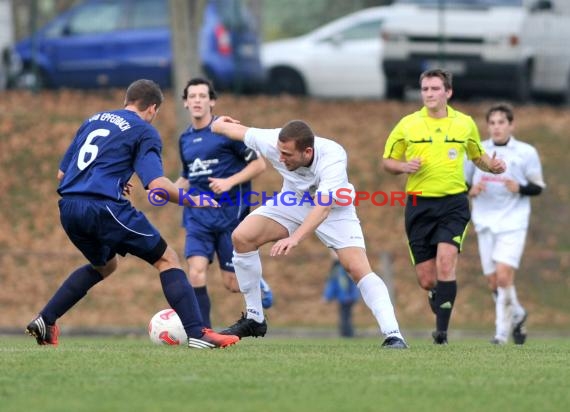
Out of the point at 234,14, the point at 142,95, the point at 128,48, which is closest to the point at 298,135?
the point at 142,95

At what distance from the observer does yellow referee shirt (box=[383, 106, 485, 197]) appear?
10.8 m

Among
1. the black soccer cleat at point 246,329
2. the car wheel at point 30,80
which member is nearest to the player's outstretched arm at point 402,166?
the black soccer cleat at point 246,329

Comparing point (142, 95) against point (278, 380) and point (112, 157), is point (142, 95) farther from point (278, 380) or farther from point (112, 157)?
point (278, 380)

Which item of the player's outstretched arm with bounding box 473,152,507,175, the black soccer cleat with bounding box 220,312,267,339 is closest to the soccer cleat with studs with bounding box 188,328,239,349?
the black soccer cleat with bounding box 220,312,267,339

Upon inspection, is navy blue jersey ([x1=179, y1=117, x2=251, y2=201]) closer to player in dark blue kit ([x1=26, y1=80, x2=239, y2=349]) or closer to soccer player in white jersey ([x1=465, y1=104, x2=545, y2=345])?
player in dark blue kit ([x1=26, y1=80, x2=239, y2=349])

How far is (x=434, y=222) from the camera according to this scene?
10883 millimetres

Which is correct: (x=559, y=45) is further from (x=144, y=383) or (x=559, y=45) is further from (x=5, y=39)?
(x=144, y=383)

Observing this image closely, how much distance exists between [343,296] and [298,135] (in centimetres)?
895

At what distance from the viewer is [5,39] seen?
24781 mm

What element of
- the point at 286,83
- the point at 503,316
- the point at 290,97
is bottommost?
the point at 503,316

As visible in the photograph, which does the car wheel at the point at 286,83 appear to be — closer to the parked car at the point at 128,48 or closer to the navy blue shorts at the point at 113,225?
the parked car at the point at 128,48

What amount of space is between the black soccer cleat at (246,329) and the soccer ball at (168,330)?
0.39 meters

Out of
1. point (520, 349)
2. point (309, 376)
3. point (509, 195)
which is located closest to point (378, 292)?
point (520, 349)

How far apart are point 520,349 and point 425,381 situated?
280cm
